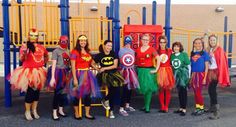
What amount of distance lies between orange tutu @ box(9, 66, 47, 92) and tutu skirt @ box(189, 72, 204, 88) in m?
2.43

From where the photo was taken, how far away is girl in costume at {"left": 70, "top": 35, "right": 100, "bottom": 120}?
16.3 ft

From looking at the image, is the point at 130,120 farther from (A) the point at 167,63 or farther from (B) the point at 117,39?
(B) the point at 117,39

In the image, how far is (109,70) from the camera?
5168mm

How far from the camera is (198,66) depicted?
531 cm

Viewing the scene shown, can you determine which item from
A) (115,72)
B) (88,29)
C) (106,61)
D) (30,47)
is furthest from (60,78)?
(88,29)

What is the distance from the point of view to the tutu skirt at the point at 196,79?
17.4ft

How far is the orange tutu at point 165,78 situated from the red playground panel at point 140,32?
72 centimetres

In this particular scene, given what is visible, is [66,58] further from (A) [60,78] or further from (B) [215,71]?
(B) [215,71]

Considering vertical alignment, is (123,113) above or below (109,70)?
below

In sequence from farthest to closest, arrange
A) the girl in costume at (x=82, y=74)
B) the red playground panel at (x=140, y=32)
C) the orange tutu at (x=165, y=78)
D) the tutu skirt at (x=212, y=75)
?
the red playground panel at (x=140, y=32)
the orange tutu at (x=165, y=78)
the tutu skirt at (x=212, y=75)
the girl in costume at (x=82, y=74)

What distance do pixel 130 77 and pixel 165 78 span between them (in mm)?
580

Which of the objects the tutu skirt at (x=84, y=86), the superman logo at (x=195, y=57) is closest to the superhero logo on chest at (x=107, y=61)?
the tutu skirt at (x=84, y=86)

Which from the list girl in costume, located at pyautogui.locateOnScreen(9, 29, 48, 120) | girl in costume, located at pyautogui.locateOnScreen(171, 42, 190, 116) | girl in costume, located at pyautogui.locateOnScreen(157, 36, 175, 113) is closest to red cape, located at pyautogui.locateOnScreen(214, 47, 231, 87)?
girl in costume, located at pyautogui.locateOnScreen(171, 42, 190, 116)

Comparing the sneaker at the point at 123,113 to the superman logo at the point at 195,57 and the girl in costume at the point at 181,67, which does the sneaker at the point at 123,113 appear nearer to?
the girl in costume at the point at 181,67
